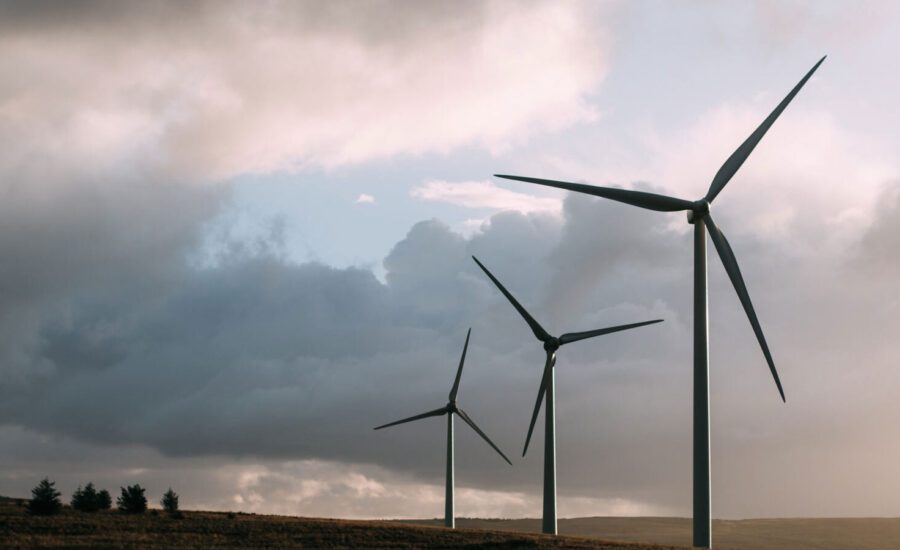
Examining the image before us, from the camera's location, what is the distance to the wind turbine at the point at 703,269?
205ft

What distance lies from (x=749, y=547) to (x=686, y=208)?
10175 cm

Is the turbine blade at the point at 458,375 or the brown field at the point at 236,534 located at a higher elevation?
the turbine blade at the point at 458,375

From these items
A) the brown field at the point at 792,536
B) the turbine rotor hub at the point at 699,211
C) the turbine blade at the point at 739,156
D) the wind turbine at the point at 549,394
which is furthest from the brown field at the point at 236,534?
the brown field at the point at 792,536

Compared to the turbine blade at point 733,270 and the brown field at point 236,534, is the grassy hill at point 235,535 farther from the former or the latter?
the turbine blade at point 733,270

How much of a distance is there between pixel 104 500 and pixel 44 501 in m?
9.03

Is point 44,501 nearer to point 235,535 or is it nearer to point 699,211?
point 235,535

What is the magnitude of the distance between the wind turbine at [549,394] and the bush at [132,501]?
3777 cm

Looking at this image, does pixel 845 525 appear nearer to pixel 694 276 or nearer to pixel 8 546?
pixel 694 276

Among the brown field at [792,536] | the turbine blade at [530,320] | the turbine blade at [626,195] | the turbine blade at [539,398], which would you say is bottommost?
the brown field at [792,536]

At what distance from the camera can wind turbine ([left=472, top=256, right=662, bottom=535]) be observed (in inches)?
3703

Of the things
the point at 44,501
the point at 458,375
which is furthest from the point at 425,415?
the point at 44,501

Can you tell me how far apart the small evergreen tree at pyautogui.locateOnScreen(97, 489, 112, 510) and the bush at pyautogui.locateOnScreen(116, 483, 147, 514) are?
2828 mm

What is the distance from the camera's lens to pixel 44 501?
93250 mm

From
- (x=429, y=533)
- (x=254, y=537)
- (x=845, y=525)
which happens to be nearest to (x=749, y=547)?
(x=845, y=525)
